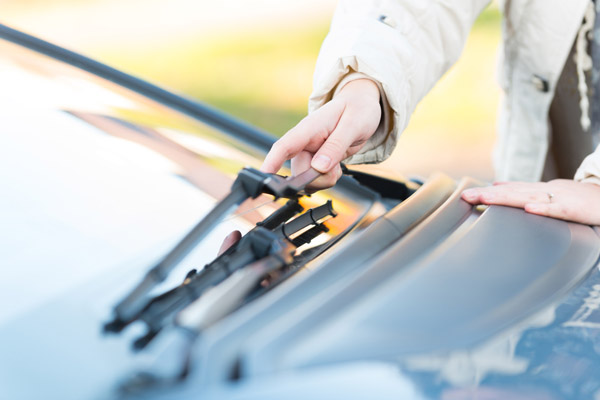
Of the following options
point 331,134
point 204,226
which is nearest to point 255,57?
point 331,134

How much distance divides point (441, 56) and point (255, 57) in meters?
4.60

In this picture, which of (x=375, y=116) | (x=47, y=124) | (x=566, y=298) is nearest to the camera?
(x=566, y=298)

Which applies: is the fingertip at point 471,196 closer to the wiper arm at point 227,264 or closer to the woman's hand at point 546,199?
the woman's hand at point 546,199

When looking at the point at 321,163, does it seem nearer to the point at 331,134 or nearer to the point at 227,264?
the point at 331,134

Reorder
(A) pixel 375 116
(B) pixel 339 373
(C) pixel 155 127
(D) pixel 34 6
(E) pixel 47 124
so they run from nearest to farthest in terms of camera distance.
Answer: (B) pixel 339 373
(E) pixel 47 124
(A) pixel 375 116
(C) pixel 155 127
(D) pixel 34 6

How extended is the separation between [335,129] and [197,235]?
414 mm

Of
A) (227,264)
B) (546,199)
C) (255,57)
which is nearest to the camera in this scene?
(227,264)

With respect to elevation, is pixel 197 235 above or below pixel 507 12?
below

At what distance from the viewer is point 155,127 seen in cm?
148

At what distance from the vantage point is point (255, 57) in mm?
6035

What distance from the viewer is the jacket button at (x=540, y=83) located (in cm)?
165

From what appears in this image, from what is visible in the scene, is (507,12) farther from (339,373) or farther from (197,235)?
(339,373)

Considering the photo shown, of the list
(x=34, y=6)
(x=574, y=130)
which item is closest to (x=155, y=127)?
(x=574, y=130)

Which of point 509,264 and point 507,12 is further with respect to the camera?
point 507,12
